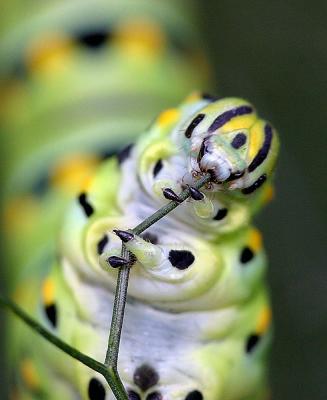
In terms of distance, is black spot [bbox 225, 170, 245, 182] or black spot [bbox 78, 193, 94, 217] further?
black spot [bbox 78, 193, 94, 217]

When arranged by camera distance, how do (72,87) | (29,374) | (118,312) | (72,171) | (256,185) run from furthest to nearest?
A: 1. (72,87)
2. (72,171)
3. (29,374)
4. (256,185)
5. (118,312)

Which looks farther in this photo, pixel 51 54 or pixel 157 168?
pixel 51 54

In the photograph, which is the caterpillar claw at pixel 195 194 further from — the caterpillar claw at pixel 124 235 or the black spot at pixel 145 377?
the black spot at pixel 145 377

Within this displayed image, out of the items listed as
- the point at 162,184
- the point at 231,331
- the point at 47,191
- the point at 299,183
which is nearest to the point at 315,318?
the point at 299,183

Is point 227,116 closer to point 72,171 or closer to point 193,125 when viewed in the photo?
point 193,125

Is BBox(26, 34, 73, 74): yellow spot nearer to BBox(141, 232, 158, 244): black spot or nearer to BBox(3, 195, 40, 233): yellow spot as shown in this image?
BBox(3, 195, 40, 233): yellow spot

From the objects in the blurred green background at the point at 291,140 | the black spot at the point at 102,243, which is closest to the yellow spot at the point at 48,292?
the black spot at the point at 102,243

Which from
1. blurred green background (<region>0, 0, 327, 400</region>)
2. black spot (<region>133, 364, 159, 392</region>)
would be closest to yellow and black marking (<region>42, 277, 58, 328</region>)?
black spot (<region>133, 364, 159, 392</region>)

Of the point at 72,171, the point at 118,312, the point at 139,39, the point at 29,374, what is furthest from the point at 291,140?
the point at 118,312
